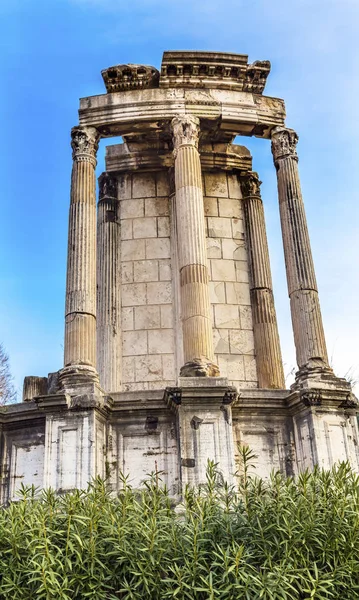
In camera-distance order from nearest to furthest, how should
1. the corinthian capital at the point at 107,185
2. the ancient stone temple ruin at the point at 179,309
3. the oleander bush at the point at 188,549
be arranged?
the oleander bush at the point at 188,549 → the ancient stone temple ruin at the point at 179,309 → the corinthian capital at the point at 107,185

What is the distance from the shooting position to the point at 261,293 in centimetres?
1761

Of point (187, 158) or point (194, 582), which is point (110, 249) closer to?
point (187, 158)

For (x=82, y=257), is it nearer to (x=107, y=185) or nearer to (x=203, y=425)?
(x=107, y=185)

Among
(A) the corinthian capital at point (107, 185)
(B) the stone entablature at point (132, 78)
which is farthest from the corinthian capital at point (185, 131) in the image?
(A) the corinthian capital at point (107, 185)

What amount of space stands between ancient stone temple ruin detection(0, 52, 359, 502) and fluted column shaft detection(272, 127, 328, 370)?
3 cm

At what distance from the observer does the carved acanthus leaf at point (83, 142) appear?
1636 centimetres

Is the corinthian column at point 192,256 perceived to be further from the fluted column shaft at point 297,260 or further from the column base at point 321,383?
the fluted column shaft at point 297,260

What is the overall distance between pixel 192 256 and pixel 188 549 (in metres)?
7.94

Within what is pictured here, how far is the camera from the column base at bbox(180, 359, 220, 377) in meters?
13.8

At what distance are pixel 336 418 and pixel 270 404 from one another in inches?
53.1

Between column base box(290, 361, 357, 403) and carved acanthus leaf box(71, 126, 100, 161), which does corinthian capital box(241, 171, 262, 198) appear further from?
column base box(290, 361, 357, 403)

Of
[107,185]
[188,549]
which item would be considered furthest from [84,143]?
[188,549]

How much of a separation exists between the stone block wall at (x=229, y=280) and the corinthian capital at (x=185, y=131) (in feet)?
7.39

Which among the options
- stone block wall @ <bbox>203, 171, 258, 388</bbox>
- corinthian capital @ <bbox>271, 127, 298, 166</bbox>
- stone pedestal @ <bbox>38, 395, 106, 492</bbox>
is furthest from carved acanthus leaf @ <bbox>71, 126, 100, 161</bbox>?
stone pedestal @ <bbox>38, 395, 106, 492</bbox>
